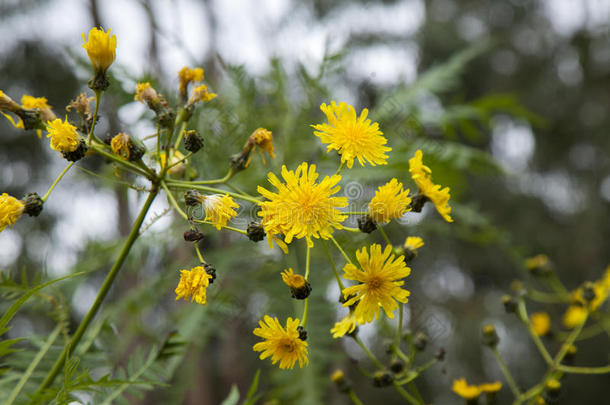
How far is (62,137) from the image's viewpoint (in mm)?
352

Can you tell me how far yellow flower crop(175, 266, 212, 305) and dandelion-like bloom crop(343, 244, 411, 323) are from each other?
108mm

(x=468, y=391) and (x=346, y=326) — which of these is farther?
(x=468, y=391)

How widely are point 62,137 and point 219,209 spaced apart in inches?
5.3

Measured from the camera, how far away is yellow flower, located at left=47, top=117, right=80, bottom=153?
35 centimetres

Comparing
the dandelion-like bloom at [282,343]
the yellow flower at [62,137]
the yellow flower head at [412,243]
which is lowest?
the dandelion-like bloom at [282,343]

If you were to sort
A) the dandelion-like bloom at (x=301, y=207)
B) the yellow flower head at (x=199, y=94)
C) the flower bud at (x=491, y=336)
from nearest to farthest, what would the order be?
the dandelion-like bloom at (x=301, y=207)
the yellow flower head at (x=199, y=94)
the flower bud at (x=491, y=336)

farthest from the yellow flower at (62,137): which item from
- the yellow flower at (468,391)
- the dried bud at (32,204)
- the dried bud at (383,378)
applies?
the yellow flower at (468,391)

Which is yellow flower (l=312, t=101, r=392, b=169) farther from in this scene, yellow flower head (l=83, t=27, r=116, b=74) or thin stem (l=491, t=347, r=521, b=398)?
thin stem (l=491, t=347, r=521, b=398)

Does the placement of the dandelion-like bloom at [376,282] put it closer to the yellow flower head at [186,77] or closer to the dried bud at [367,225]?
the dried bud at [367,225]

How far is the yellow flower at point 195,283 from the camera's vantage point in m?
0.34

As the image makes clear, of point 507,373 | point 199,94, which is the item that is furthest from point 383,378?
point 199,94

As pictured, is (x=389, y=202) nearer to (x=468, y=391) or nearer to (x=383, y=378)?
(x=383, y=378)

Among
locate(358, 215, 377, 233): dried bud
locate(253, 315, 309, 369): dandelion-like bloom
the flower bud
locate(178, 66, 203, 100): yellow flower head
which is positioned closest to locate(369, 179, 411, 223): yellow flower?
locate(358, 215, 377, 233): dried bud

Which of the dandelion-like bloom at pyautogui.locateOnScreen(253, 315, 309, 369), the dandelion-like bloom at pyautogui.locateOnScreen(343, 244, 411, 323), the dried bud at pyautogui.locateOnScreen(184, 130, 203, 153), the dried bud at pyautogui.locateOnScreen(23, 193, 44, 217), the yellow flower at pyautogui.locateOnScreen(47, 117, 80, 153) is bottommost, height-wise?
the dandelion-like bloom at pyautogui.locateOnScreen(253, 315, 309, 369)
